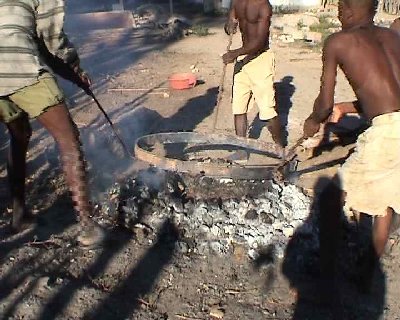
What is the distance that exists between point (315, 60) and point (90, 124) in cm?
621

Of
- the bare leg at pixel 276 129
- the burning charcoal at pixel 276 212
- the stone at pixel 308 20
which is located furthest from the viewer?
the stone at pixel 308 20

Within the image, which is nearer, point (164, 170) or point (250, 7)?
point (164, 170)

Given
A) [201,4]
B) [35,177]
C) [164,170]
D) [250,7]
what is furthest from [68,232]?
[201,4]

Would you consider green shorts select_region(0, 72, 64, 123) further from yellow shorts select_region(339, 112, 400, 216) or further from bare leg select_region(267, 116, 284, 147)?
bare leg select_region(267, 116, 284, 147)

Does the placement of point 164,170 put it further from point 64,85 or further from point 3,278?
point 64,85

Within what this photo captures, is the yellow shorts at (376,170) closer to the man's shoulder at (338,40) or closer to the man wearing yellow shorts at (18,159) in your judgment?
the man's shoulder at (338,40)

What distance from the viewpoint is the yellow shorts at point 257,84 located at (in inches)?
258

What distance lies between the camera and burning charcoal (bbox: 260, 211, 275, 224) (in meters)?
4.53

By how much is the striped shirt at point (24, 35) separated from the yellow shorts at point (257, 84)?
10.1 ft

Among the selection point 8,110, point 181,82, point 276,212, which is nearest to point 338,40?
point 276,212

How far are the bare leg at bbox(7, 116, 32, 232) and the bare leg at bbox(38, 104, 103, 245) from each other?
15.1 inches

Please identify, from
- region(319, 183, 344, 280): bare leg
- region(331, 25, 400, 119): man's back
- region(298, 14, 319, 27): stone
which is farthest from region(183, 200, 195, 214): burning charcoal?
region(298, 14, 319, 27): stone

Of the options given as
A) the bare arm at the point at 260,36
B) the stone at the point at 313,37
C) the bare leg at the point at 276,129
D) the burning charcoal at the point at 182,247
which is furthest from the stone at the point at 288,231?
the stone at the point at 313,37

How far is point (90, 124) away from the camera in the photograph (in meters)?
7.52
